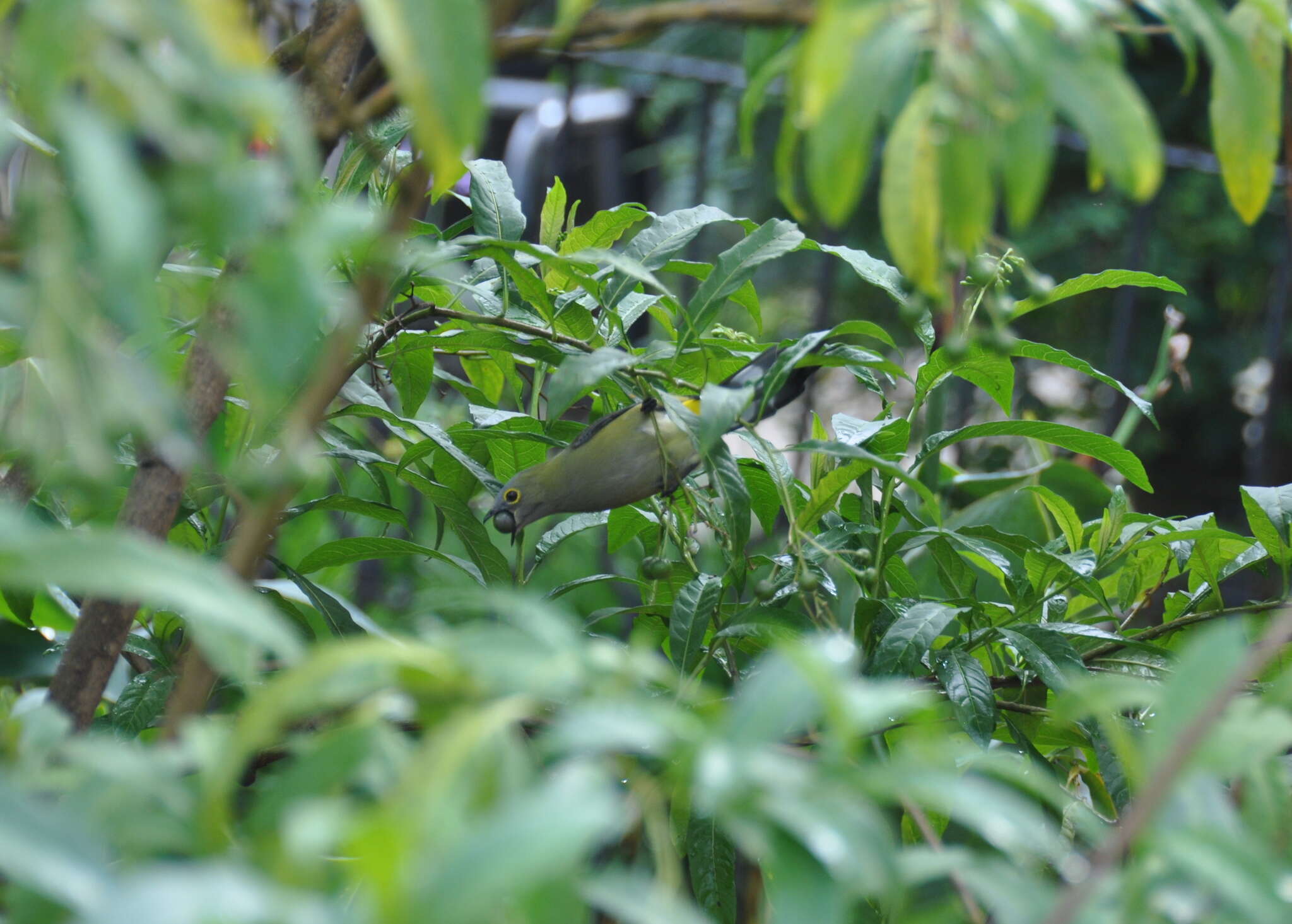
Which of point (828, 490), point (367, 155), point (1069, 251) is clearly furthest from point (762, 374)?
point (1069, 251)

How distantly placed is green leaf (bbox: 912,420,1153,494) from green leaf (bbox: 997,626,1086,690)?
0.46ft

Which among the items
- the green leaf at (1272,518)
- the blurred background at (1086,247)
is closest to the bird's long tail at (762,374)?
the green leaf at (1272,518)

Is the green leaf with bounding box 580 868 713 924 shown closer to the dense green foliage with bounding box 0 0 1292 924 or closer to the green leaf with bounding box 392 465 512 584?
the dense green foliage with bounding box 0 0 1292 924

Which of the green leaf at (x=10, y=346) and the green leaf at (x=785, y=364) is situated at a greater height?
the green leaf at (x=10, y=346)

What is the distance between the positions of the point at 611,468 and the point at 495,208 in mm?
433

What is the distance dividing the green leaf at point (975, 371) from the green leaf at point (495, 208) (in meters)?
0.31

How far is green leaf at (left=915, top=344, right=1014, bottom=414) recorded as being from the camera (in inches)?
32.0

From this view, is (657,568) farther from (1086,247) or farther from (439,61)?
(1086,247)

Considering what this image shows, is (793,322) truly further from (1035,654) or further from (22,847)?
(22,847)

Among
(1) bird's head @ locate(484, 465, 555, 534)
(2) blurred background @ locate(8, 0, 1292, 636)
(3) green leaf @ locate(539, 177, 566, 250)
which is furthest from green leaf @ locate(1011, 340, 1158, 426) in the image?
(2) blurred background @ locate(8, 0, 1292, 636)

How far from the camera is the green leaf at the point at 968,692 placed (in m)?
0.71

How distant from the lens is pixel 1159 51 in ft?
11.4

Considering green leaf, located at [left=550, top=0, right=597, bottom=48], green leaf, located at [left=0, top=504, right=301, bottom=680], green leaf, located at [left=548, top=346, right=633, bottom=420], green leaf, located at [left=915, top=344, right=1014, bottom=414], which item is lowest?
green leaf, located at [left=915, top=344, right=1014, bottom=414]

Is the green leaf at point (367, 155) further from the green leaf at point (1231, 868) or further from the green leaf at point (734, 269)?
the green leaf at point (1231, 868)
